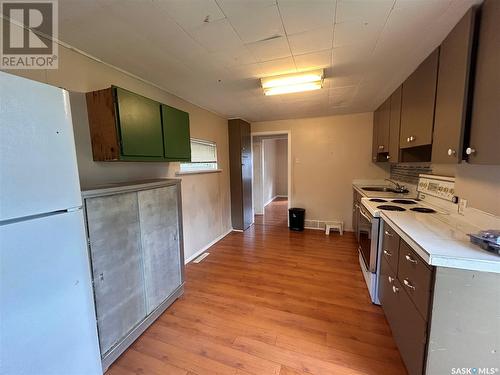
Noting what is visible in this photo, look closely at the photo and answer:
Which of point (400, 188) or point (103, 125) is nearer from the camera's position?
point (103, 125)

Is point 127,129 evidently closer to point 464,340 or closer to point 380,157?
point 464,340

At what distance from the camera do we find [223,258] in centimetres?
316

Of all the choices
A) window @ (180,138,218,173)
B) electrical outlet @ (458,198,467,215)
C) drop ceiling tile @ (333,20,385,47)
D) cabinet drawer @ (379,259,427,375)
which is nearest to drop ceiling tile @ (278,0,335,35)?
drop ceiling tile @ (333,20,385,47)

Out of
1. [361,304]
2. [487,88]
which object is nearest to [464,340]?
[361,304]

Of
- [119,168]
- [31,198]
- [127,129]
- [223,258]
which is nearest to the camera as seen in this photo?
[31,198]

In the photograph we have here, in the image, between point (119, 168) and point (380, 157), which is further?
point (380, 157)

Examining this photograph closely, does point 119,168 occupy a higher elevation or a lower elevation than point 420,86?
lower

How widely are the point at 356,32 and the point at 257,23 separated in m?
0.74

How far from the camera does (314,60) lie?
6.32 ft

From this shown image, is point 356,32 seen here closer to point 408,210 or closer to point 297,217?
point 408,210

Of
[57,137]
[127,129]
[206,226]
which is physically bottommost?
[206,226]

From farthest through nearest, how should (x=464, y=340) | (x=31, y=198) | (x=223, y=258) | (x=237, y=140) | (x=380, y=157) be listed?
(x=237, y=140) → (x=380, y=157) → (x=223, y=258) → (x=464, y=340) → (x=31, y=198)

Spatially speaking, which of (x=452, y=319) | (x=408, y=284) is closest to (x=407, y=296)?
(x=408, y=284)

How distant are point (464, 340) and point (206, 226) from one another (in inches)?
123
